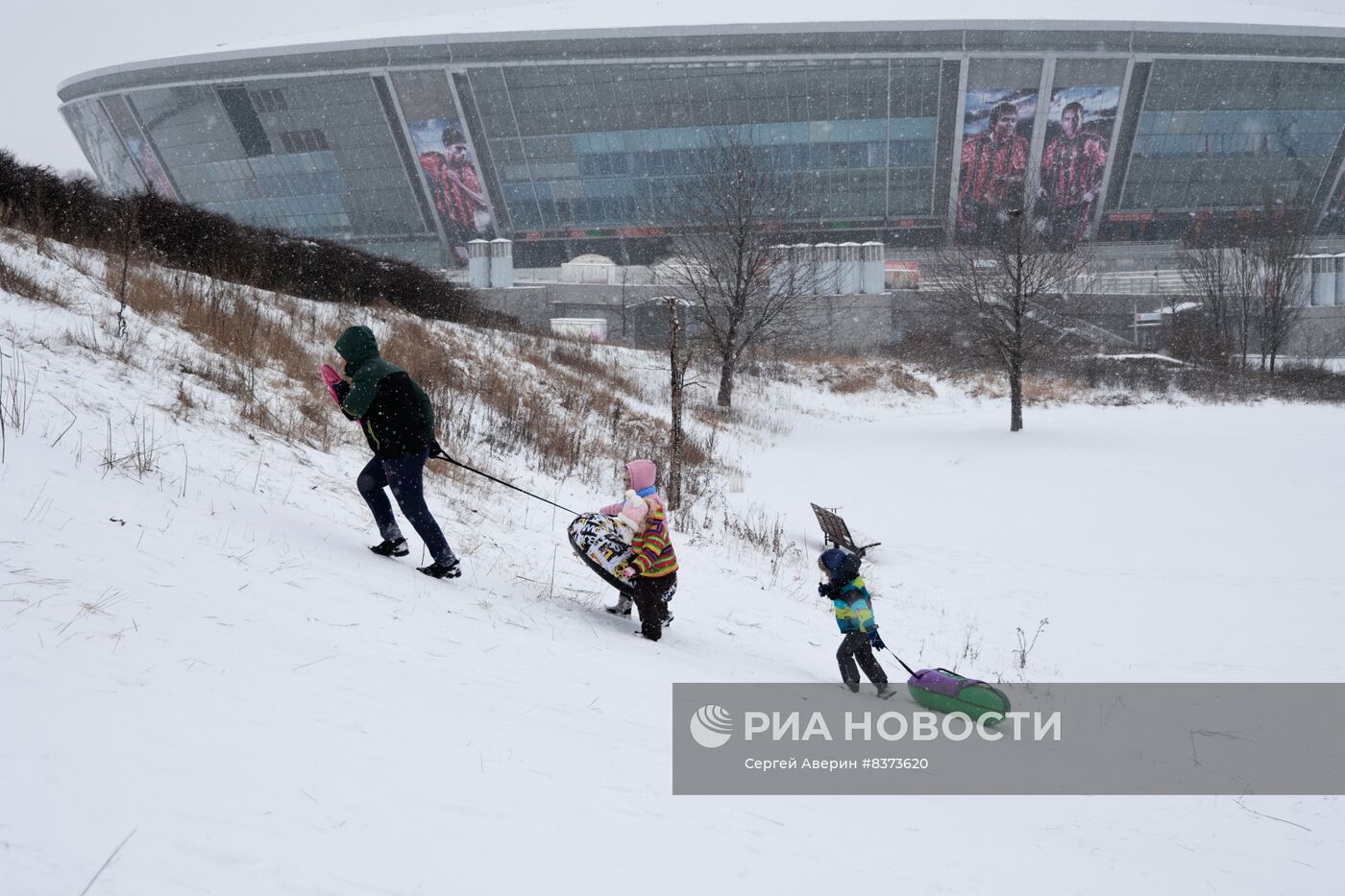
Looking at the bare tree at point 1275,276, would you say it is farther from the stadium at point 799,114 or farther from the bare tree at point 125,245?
the bare tree at point 125,245

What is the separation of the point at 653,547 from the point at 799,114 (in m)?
49.0

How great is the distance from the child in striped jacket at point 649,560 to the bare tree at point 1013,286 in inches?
757

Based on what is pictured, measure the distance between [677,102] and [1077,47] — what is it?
2401cm

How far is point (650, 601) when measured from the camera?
5410 millimetres

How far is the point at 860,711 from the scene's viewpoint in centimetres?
515

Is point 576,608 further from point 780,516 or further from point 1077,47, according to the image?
point 1077,47

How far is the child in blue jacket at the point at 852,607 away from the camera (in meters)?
5.55

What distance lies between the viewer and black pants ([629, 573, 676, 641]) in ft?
17.8

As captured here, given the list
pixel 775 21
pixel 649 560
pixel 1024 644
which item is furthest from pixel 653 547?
pixel 775 21

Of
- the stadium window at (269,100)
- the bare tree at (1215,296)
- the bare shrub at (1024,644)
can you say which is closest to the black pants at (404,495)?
the bare shrub at (1024,644)

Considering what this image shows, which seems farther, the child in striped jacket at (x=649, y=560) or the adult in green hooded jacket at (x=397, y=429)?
the child in striped jacket at (x=649, y=560)

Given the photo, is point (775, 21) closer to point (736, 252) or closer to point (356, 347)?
point (736, 252)

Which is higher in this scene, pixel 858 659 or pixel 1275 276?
pixel 1275 276

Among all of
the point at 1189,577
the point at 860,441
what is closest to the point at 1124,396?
the point at 860,441
